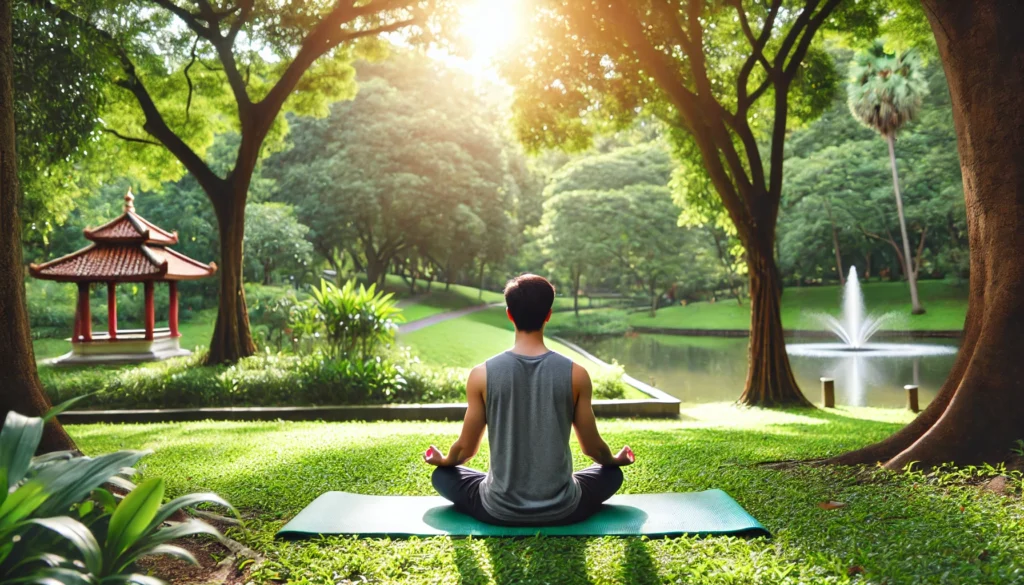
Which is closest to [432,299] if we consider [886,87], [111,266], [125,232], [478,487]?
[886,87]

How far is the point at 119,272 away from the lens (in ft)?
55.4

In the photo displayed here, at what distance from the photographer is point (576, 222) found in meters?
35.0

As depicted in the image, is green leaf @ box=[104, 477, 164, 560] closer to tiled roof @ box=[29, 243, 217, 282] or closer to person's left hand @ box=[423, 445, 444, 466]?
person's left hand @ box=[423, 445, 444, 466]

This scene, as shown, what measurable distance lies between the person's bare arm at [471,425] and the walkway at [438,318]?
62.3 feet

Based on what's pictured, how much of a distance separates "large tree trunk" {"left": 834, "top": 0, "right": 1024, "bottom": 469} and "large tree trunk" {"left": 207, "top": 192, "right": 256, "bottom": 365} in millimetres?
11699

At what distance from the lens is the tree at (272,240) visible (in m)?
26.9

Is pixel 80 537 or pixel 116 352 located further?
pixel 116 352

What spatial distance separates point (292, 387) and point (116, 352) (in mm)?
8467

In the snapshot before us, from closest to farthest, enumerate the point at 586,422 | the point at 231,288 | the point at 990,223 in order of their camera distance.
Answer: the point at 586,422 → the point at 990,223 → the point at 231,288

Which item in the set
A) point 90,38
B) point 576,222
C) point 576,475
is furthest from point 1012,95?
point 576,222

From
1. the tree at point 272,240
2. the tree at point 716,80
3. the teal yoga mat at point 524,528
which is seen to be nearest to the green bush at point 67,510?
the teal yoga mat at point 524,528

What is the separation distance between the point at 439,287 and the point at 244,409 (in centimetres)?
3859

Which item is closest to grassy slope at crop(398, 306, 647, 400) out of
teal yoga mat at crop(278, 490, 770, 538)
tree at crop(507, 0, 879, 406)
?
tree at crop(507, 0, 879, 406)

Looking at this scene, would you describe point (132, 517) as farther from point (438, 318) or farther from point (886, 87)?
point (438, 318)
